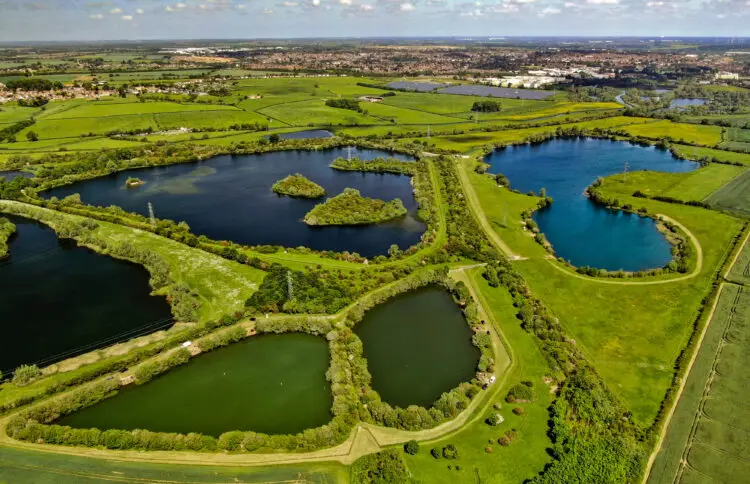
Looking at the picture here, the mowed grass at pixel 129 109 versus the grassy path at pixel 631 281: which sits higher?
the mowed grass at pixel 129 109

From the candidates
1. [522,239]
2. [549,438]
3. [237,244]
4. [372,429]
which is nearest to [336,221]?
[237,244]

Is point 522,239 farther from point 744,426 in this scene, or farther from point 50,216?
point 50,216

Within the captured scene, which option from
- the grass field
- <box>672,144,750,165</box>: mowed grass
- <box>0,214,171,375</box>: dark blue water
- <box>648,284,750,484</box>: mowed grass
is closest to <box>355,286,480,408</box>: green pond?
<box>648,284,750,484</box>: mowed grass

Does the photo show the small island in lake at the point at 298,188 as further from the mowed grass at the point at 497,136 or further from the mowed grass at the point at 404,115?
the mowed grass at the point at 404,115

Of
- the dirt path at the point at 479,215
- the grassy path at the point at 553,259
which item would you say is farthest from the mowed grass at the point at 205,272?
the grassy path at the point at 553,259


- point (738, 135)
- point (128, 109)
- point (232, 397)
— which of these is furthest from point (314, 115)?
point (738, 135)

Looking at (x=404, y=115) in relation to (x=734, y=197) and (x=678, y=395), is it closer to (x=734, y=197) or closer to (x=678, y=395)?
(x=734, y=197)
